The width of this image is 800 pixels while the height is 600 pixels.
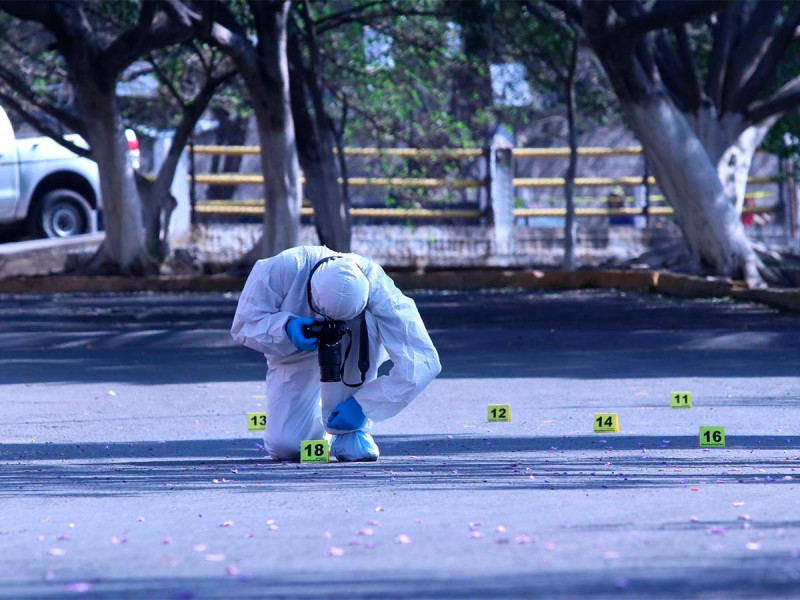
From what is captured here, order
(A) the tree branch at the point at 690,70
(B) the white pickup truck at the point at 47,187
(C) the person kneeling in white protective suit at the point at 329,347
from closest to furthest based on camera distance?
(C) the person kneeling in white protective suit at the point at 329,347, (A) the tree branch at the point at 690,70, (B) the white pickup truck at the point at 47,187

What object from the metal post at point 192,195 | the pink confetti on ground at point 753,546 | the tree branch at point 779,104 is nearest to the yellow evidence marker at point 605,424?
the pink confetti on ground at point 753,546

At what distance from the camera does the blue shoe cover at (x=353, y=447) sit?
24.5 ft

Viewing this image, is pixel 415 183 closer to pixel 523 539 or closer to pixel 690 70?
pixel 690 70

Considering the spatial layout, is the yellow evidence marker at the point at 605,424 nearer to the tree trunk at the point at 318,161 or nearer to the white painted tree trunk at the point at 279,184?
the white painted tree trunk at the point at 279,184

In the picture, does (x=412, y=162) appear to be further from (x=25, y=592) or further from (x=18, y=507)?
(x=25, y=592)

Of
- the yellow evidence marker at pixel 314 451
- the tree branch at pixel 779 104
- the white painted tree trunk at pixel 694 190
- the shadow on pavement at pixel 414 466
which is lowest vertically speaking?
the shadow on pavement at pixel 414 466

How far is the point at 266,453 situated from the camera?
8023mm

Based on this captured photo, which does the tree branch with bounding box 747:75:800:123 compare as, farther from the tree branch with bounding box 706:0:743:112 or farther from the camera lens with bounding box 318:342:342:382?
the camera lens with bounding box 318:342:342:382

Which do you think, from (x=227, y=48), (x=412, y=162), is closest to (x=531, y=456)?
(x=227, y=48)

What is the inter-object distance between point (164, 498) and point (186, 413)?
377cm

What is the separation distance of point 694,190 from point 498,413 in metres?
9.60

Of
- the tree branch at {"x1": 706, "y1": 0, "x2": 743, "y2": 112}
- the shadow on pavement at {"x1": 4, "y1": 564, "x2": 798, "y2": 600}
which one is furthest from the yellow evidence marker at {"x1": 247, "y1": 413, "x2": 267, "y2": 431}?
the tree branch at {"x1": 706, "y1": 0, "x2": 743, "y2": 112}

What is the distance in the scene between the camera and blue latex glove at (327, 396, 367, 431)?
734 centimetres

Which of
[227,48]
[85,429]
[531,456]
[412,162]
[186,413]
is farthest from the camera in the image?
[412,162]
